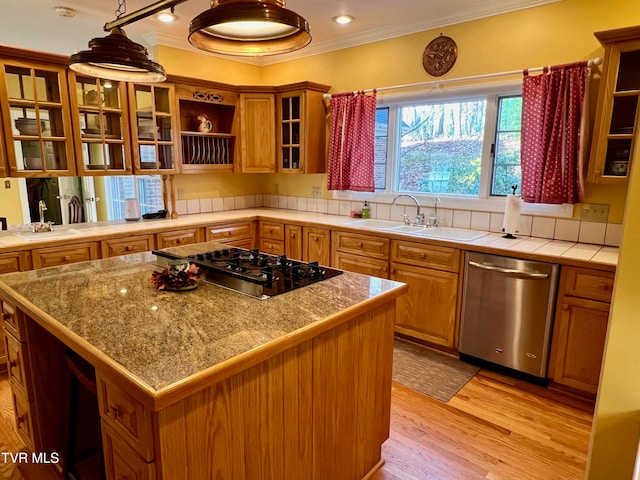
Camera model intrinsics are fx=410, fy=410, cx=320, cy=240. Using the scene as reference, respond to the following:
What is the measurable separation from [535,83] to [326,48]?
2090 millimetres

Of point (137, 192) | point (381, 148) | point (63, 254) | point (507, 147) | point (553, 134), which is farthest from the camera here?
point (137, 192)

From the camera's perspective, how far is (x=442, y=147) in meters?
3.62

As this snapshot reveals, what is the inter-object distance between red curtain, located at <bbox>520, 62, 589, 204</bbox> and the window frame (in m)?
0.15

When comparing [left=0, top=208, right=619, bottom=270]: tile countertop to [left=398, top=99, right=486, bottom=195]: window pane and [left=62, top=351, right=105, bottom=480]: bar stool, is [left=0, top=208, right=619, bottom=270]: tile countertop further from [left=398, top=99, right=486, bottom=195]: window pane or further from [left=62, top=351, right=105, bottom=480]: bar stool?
[left=62, top=351, right=105, bottom=480]: bar stool

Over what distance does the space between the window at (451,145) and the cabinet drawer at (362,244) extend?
733 mm

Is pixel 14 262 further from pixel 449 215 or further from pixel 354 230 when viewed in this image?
pixel 449 215

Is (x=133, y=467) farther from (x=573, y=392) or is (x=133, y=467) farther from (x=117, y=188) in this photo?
(x=117, y=188)

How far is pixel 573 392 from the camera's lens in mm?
2590

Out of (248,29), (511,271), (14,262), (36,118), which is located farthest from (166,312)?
(36,118)

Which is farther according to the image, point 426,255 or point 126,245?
point 126,245

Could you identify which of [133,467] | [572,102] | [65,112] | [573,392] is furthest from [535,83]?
[65,112]

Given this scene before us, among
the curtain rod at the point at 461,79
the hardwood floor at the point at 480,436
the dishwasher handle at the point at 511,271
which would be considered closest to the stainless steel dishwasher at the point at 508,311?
the dishwasher handle at the point at 511,271

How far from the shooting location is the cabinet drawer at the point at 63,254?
2849 mm

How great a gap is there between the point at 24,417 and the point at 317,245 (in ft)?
8.02
